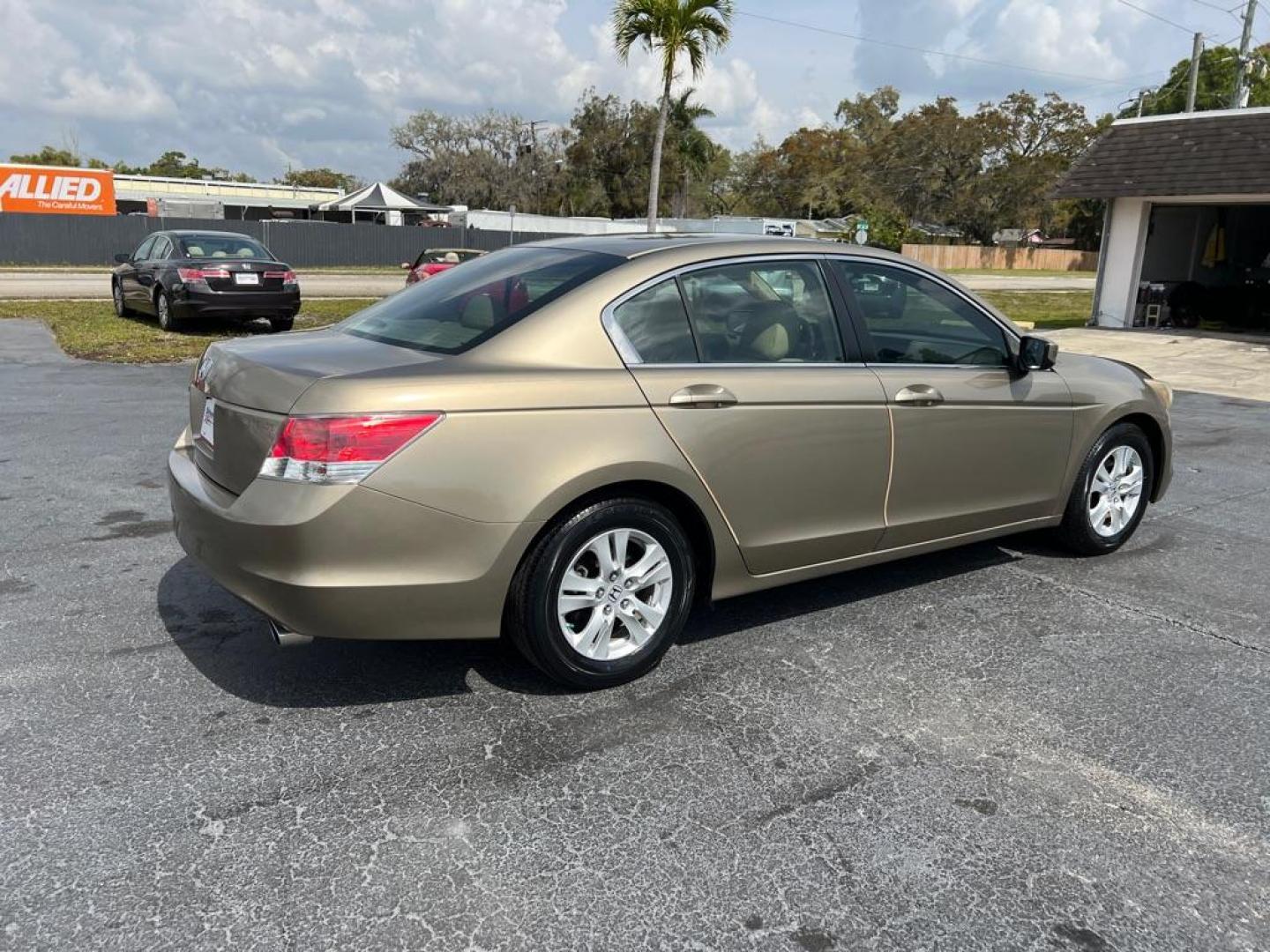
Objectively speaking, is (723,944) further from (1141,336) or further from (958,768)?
(1141,336)

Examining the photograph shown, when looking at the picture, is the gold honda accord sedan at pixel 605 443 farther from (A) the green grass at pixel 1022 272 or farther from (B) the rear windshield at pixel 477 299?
(A) the green grass at pixel 1022 272

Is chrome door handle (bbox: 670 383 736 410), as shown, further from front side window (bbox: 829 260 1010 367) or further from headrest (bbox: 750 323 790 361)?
front side window (bbox: 829 260 1010 367)

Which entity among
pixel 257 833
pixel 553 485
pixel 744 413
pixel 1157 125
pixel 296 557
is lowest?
pixel 257 833

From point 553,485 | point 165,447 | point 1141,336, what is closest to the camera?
point 553,485

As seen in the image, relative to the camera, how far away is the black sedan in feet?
44.2

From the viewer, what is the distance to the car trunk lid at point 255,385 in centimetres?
318

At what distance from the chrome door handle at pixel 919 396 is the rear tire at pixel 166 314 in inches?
483

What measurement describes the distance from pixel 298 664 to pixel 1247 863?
3.13 meters

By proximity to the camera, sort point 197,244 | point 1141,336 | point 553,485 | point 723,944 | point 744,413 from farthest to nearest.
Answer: point 1141,336 < point 197,244 < point 744,413 < point 553,485 < point 723,944

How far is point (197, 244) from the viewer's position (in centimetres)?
1405

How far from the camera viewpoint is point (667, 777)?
10.0ft

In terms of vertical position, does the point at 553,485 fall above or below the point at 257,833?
above

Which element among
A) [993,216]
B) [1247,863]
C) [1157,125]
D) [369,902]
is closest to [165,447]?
[369,902]

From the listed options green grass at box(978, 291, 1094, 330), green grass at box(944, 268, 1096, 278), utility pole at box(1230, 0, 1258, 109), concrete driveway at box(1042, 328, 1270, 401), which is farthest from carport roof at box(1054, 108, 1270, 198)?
green grass at box(944, 268, 1096, 278)
